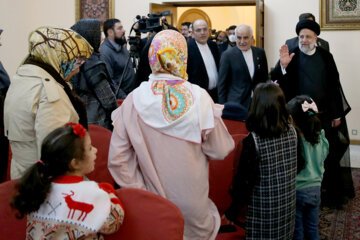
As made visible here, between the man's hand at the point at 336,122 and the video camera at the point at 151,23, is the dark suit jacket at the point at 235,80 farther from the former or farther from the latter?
the man's hand at the point at 336,122

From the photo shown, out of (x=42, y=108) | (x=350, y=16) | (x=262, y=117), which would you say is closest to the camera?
(x=42, y=108)

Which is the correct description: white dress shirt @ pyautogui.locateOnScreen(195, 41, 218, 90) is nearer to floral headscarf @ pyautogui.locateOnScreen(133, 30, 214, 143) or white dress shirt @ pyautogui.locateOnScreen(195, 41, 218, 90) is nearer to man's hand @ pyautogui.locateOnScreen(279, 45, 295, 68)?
man's hand @ pyautogui.locateOnScreen(279, 45, 295, 68)

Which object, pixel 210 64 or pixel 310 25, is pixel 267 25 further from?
pixel 310 25

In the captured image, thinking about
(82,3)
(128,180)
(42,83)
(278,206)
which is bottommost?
(278,206)

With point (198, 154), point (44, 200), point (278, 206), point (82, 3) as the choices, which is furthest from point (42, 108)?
point (82, 3)

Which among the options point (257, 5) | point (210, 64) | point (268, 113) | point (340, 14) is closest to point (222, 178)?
point (268, 113)

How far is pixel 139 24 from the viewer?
483 centimetres

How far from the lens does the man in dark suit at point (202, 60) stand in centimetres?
471

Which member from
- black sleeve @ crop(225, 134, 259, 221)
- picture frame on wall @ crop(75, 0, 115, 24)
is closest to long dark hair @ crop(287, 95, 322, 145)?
black sleeve @ crop(225, 134, 259, 221)

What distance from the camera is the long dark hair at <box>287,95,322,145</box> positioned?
8.12ft

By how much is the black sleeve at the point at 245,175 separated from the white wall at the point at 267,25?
514 centimetres

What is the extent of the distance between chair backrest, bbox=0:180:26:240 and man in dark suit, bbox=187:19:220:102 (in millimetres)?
3176

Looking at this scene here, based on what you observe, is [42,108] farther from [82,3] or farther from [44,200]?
[82,3]

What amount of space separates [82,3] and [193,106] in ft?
21.1
